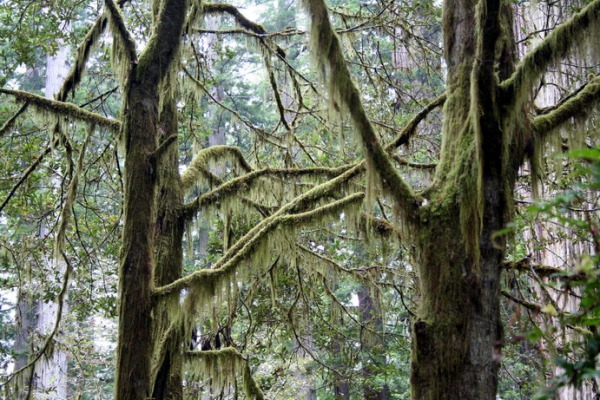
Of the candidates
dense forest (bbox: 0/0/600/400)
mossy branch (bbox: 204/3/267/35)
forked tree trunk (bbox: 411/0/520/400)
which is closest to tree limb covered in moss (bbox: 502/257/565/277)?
dense forest (bbox: 0/0/600/400)

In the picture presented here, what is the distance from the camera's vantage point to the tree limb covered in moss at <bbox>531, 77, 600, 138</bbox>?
378 cm

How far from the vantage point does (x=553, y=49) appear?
3416 millimetres

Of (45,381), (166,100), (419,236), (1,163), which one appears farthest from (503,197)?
(45,381)

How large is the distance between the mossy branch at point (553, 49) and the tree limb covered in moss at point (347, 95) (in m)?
0.88

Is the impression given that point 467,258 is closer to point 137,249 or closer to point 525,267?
point 525,267

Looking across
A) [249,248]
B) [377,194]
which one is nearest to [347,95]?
[377,194]

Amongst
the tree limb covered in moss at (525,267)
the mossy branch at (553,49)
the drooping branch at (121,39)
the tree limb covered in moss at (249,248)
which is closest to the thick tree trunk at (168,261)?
the tree limb covered in moss at (249,248)

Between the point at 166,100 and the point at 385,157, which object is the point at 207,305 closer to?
the point at 385,157

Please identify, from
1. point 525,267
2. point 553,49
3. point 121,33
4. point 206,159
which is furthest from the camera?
point 206,159

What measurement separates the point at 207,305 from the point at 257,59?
2183 centimetres

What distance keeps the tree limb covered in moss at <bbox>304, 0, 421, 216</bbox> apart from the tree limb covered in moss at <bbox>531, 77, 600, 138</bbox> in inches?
37.2

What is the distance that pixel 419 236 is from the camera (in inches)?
148

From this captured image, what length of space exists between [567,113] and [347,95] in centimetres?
148

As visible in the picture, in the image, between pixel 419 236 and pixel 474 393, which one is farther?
pixel 419 236
